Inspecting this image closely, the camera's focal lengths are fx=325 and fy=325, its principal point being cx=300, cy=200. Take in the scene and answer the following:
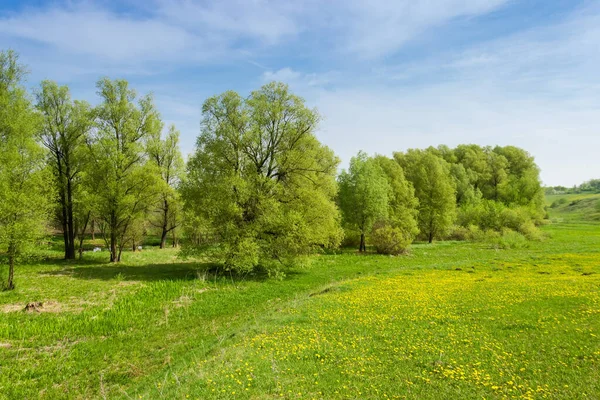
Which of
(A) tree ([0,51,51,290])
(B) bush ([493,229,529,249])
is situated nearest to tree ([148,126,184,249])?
(A) tree ([0,51,51,290])

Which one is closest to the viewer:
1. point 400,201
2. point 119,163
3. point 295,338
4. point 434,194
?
point 295,338

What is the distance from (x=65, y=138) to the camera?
37.4m

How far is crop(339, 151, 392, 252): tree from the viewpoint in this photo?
51.2 meters

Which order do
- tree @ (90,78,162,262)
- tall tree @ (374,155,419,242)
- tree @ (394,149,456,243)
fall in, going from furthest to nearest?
tree @ (394,149,456,243) < tall tree @ (374,155,419,242) < tree @ (90,78,162,262)

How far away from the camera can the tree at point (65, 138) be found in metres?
36.2

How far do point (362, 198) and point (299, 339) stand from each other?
3962 cm

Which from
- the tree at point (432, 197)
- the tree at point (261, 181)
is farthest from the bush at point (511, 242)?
the tree at point (261, 181)

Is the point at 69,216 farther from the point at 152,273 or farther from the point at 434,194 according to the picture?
the point at 434,194

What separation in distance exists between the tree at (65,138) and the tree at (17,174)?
11.6 m

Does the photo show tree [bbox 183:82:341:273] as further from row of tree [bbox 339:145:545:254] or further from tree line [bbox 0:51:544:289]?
row of tree [bbox 339:145:545:254]

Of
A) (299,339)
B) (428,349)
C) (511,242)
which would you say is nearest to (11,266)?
(299,339)

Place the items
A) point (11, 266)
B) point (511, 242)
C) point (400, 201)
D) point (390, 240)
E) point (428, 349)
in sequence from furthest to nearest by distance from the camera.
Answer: point (400, 201) < point (511, 242) < point (390, 240) < point (11, 266) < point (428, 349)

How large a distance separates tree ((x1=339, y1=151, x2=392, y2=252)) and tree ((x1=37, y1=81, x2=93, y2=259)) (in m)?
36.7

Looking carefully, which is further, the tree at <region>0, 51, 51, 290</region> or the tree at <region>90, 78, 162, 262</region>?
the tree at <region>90, 78, 162, 262</region>
